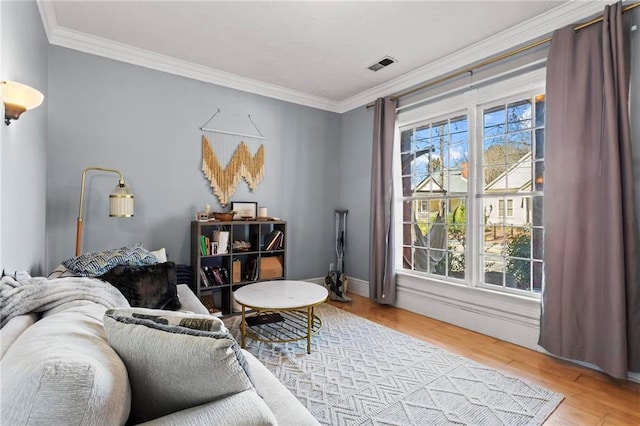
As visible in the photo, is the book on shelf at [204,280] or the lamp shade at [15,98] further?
the book on shelf at [204,280]

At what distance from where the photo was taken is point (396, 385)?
2143mm

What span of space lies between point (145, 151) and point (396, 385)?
3.18 metres

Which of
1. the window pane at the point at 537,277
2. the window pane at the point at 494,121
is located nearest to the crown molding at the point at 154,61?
the window pane at the point at 494,121

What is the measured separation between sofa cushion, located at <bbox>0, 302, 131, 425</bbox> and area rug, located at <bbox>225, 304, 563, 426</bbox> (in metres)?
1.39

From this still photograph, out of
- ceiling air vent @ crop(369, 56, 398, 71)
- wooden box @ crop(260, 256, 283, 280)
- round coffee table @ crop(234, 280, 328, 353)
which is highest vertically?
ceiling air vent @ crop(369, 56, 398, 71)

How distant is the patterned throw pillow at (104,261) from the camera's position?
7.41 feet

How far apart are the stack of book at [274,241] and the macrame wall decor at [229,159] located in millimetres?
641

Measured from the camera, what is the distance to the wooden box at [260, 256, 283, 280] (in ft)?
12.3

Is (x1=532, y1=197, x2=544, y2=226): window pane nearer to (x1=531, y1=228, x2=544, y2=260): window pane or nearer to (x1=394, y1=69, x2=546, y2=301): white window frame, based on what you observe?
(x1=531, y1=228, x2=544, y2=260): window pane

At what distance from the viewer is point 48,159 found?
9.42ft

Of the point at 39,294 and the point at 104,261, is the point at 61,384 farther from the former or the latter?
the point at 104,261

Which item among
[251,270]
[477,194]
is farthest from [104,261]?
[477,194]

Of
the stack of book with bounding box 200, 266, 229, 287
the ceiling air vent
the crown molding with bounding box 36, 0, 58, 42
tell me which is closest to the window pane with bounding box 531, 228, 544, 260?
the ceiling air vent

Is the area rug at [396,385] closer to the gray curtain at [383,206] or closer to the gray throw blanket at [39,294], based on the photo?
the gray curtain at [383,206]
